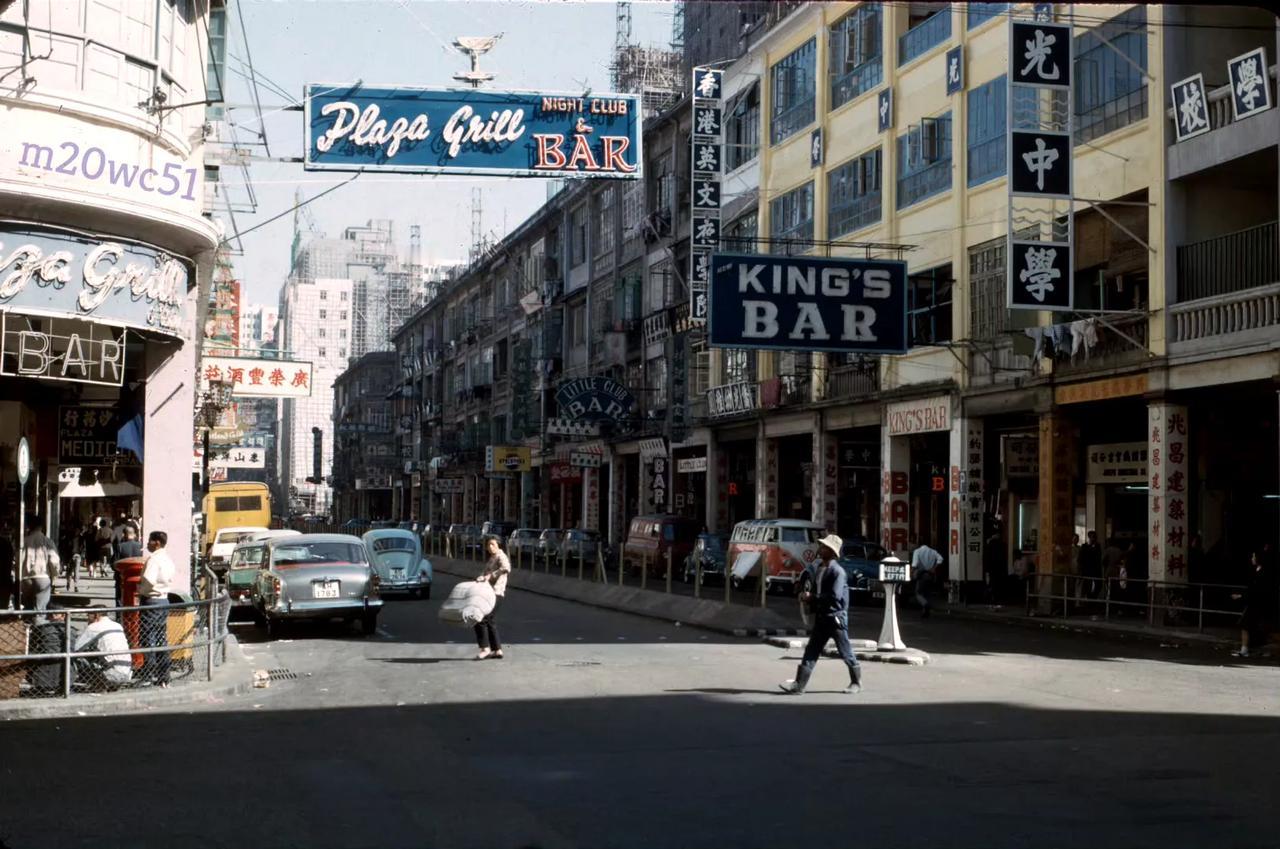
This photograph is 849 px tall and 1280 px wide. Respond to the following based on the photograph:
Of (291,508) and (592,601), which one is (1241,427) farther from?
(291,508)

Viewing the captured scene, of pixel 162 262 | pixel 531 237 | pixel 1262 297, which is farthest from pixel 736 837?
pixel 531 237

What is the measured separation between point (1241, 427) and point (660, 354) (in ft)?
101

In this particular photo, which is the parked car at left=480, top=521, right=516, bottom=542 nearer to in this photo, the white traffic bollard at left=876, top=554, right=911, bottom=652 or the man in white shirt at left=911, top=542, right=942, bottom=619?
the man in white shirt at left=911, top=542, right=942, bottom=619

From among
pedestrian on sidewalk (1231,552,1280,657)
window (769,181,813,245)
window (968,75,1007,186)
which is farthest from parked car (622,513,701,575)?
pedestrian on sidewalk (1231,552,1280,657)

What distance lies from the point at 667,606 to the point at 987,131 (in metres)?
14.6

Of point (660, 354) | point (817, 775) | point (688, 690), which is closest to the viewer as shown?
point (817, 775)

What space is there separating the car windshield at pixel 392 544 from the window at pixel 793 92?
19.3m

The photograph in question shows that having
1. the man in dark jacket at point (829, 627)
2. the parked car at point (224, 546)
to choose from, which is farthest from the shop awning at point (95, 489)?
the man in dark jacket at point (829, 627)

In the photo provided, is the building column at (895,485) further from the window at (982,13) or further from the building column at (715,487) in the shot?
the building column at (715,487)

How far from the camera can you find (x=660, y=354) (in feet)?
194

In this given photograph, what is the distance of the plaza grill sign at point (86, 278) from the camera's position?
1784cm

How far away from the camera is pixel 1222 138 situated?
91.6 ft

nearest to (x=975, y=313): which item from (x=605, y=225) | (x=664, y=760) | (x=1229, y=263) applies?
(x=1229, y=263)

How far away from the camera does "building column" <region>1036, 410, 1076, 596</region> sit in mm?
33250
